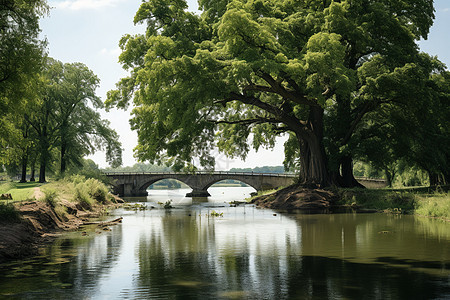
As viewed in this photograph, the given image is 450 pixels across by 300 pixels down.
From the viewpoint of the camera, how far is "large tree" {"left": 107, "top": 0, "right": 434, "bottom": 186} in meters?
28.7

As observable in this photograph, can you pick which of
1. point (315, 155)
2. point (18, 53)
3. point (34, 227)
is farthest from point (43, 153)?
point (34, 227)

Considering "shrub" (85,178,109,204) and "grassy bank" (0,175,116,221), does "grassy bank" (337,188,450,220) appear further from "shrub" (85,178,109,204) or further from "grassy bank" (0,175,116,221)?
"shrub" (85,178,109,204)

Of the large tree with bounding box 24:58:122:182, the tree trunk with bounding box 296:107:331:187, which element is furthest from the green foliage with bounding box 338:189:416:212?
the large tree with bounding box 24:58:122:182

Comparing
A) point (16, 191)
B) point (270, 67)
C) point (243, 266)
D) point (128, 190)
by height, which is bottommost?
point (243, 266)

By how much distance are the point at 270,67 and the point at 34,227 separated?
16109 millimetres

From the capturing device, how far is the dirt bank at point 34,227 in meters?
13.7

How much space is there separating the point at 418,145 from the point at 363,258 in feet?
89.6

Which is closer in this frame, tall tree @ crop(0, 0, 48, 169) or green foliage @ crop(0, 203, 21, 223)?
green foliage @ crop(0, 203, 21, 223)

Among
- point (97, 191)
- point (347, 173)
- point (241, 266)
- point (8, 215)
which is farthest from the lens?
point (347, 173)

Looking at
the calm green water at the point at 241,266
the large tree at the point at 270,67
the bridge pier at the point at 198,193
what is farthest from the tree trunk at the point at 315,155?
the bridge pier at the point at 198,193

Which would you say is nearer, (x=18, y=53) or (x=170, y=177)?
(x=18, y=53)

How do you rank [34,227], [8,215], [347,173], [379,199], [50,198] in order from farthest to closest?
[347,173]
[379,199]
[50,198]
[34,227]
[8,215]

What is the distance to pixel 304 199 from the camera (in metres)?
34.6

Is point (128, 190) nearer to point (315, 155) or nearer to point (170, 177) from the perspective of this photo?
point (170, 177)
